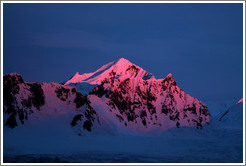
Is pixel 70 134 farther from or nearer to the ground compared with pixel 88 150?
farther from the ground


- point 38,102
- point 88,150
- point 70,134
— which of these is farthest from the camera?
point 38,102

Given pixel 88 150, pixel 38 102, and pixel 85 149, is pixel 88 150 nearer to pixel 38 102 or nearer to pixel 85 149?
pixel 85 149

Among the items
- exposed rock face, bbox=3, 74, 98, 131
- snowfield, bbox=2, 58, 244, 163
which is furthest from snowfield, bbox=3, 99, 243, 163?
exposed rock face, bbox=3, 74, 98, 131

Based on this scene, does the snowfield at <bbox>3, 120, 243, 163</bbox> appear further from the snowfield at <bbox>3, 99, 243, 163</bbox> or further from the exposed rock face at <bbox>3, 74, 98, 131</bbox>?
the exposed rock face at <bbox>3, 74, 98, 131</bbox>

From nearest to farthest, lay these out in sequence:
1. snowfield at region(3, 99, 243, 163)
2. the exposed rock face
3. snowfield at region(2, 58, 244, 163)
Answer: snowfield at region(3, 99, 243, 163) → snowfield at region(2, 58, 244, 163) → the exposed rock face

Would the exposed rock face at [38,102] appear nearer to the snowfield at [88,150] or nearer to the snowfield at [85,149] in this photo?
the snowfield at [85,149]

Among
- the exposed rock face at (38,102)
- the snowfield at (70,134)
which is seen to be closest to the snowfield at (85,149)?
the snowfield at (70,134)

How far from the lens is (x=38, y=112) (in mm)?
169250

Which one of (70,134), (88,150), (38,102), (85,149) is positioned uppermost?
(38,102)

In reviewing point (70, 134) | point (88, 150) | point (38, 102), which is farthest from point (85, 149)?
point (38, 102)

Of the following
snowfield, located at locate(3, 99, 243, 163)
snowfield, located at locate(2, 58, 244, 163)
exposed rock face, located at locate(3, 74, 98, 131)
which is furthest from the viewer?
exposed rock face, located at locate(3, 74, 98, 131)

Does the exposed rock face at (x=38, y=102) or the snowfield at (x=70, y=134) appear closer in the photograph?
the snowfield at (x=70, y=134)

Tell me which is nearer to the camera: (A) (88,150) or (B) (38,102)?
(A) (88,150)

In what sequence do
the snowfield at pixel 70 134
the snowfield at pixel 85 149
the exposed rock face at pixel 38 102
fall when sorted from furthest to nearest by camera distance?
the exposed rock face at pixel 38 102 < the snowfield at pixel 70 134 < the snowfield at pixel 85 149
